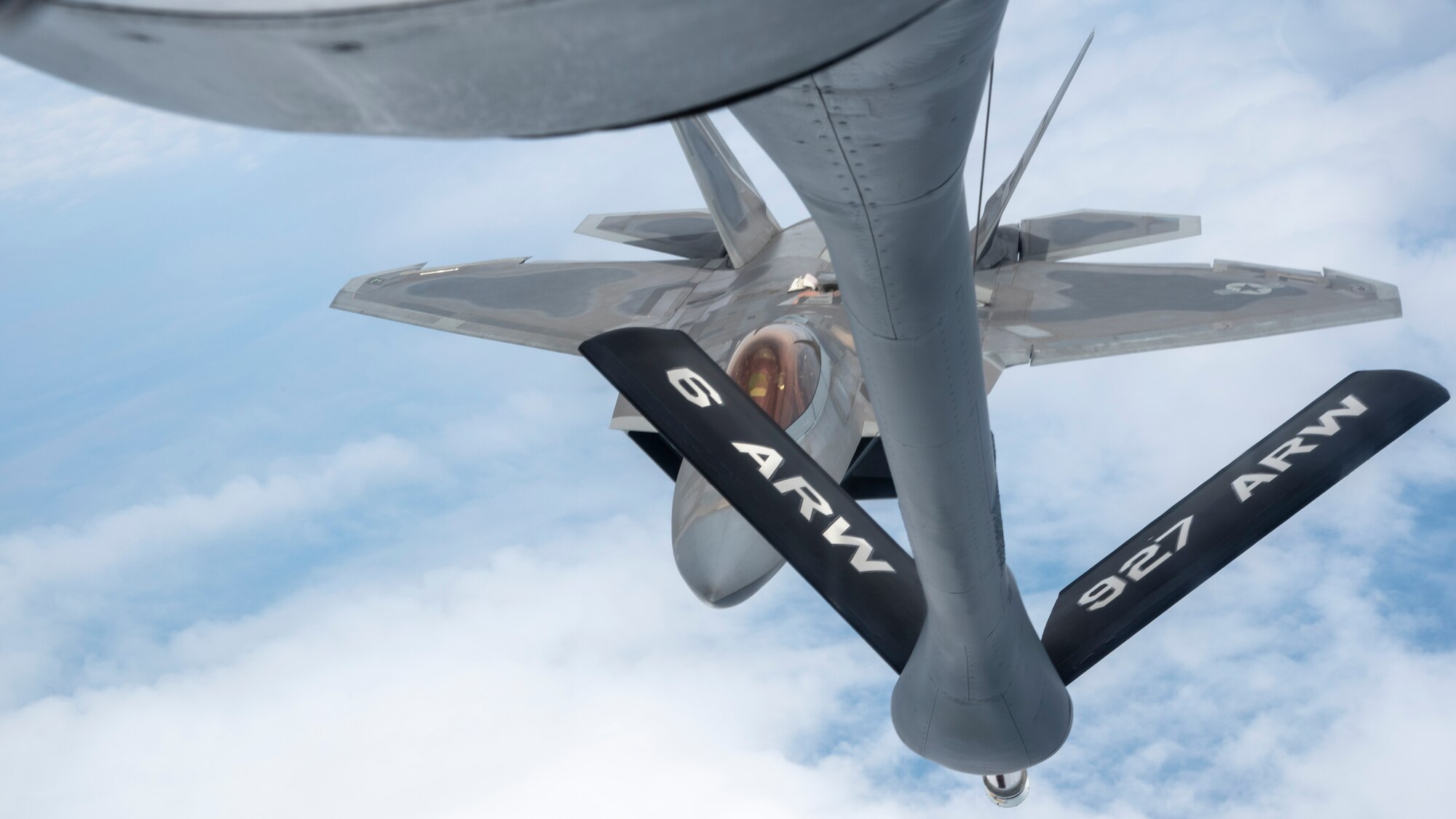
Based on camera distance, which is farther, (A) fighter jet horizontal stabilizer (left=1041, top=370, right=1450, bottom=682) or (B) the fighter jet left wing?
(B) the fighter jet left wing

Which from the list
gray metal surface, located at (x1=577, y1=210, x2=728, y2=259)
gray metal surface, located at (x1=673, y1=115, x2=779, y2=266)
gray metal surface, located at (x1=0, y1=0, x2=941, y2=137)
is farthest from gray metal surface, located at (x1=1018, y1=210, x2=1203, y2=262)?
gray metal surface, located at (x1=0, y1=0, x2=941, y2=137)

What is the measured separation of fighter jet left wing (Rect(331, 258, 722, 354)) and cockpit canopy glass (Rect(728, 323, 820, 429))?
8.88 ft

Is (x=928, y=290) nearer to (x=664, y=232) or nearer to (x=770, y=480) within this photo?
(x=770, y=480)

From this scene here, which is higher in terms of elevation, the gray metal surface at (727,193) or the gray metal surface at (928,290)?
the gray metal surface at (928,290)

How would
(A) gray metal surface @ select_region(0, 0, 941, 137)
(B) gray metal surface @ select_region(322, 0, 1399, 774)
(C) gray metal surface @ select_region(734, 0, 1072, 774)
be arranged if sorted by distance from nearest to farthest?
(A) gray metal surface @ select_region(0, 0, 941, 137)
(C) gray metal surface @ select_region(734, 0, 1072, 774)
(B) gray metal surface @ select_region(322, 0, 1399, 774)

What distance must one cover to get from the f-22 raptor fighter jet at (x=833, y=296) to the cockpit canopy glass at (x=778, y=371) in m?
0.03

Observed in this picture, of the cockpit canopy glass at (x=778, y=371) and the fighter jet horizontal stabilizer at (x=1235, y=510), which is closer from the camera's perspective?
the fighter jet horizontal stabilizer at (x=1235, y=510)

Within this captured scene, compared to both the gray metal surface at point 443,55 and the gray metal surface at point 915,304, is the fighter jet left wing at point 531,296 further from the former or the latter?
the gray metal surface at point 443,55

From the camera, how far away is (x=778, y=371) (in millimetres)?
10477

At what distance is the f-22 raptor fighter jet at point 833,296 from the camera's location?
4.24 feet

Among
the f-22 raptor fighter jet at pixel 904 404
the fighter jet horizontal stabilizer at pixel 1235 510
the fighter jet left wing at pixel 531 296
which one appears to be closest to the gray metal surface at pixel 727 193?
the f-22 raptor fighter jet at pixel 904 404

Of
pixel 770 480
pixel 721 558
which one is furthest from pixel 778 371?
pixel 770 480

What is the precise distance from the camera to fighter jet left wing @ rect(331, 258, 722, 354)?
44.5ft

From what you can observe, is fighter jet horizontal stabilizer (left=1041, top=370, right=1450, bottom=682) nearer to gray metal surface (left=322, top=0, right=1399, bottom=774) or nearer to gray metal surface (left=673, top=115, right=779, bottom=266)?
gray metal surface (left=322, top=0, right=1399, bottom=774)
